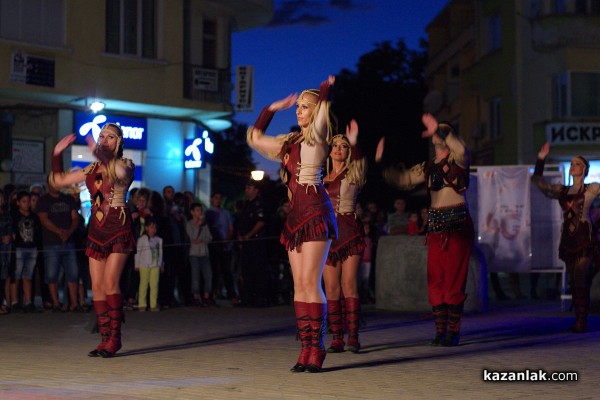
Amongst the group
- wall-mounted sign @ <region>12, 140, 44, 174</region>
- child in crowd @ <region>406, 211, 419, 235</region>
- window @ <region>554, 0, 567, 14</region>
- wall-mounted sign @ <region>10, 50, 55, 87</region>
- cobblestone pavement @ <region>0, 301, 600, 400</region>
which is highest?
window @ <region>554, 0, 567, 14</region>

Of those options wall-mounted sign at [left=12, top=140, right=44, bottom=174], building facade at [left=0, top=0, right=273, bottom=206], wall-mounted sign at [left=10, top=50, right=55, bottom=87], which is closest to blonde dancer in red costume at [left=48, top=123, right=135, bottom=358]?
wall-mounted sign at [left=10, top=50, right=55, bottom=87]

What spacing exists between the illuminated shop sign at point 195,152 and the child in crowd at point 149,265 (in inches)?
546

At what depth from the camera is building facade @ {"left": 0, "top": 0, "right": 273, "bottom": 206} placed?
1072 inches

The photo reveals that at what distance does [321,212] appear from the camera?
9125 mm

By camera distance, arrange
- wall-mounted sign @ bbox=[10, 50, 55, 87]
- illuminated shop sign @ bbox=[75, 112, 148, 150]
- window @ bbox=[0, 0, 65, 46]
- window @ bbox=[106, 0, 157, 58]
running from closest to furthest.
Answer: wall-mounted sign @ bbox=[10, 50, 55, 87]
window @ bbox=[0, 0, 65, 46]
illuminated shop sign @ bbox=[75, 112, 148, 150]
window @ bbox=[106, 0, 157, 58]

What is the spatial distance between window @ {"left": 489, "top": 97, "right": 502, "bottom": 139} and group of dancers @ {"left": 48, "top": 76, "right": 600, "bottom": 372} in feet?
103

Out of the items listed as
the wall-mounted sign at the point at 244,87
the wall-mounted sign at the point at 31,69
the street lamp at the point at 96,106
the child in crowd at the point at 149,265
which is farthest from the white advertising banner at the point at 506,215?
the wall-mounted sign at the point at 244,87

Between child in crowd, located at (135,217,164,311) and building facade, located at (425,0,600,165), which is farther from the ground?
building facade, located at (425,0,600,165)

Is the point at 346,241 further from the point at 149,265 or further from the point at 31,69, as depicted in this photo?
the point at 31,69

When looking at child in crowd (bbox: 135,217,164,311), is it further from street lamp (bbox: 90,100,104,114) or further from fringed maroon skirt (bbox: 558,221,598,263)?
street lamp (bbox: 90,100,104,114)

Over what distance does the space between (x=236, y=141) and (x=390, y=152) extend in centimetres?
2357

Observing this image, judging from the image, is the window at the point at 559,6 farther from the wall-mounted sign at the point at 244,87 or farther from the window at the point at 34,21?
the window at the point at 34,21

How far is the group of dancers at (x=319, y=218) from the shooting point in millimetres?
9102

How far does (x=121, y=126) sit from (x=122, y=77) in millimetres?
1583
